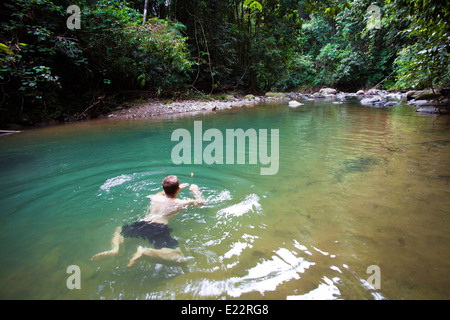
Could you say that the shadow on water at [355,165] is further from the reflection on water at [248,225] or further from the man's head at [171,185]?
the man's head at [171,185]

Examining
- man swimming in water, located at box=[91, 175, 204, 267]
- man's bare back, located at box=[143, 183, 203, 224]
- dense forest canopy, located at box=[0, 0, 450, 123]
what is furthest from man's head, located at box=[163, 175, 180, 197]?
dense forest canopy, located at box=[0, 0, 450, 123]

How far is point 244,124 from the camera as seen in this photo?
912 cm

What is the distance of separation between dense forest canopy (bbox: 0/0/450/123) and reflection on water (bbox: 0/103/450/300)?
75.2 inches

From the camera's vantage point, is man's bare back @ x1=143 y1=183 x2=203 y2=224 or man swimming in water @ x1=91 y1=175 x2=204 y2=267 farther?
man's bare back @ x1=143 y1=183 x2=203 y2=224

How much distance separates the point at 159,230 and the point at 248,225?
105cm

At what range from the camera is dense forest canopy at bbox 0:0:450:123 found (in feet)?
18.7

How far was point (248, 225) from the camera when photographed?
8.70 feet

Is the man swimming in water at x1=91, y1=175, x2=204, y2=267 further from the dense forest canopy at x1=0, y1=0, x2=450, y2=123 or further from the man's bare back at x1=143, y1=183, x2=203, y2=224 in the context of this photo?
the dense forest canopy at x1=0, y1=0, x2=450, y2=123

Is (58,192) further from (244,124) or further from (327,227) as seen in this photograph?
(244,124)

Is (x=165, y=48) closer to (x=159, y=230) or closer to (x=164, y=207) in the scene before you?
(x=164, y=207)

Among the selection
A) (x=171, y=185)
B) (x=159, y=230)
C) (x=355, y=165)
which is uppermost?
(x=355, y=165)

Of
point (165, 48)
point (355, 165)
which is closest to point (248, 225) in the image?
point (355, 165)

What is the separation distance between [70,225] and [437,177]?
5.43 metres
